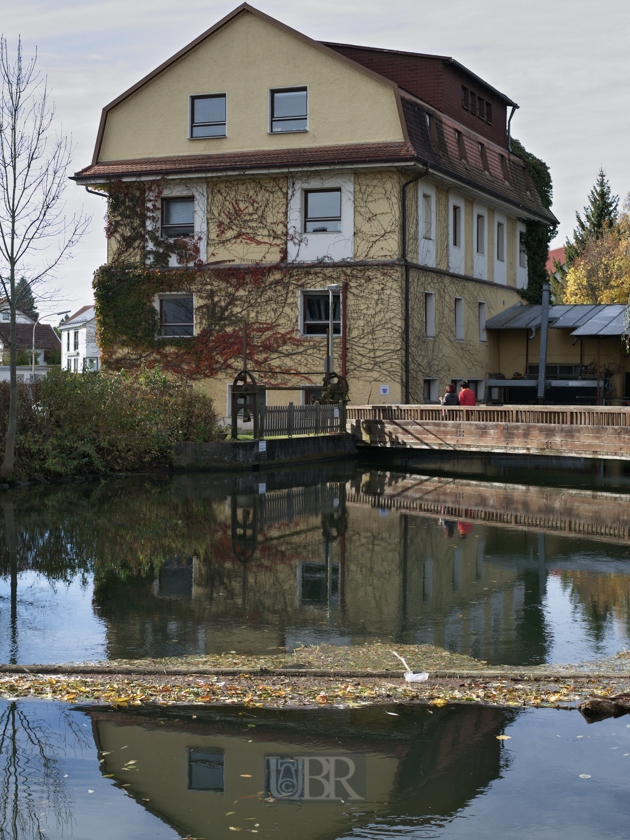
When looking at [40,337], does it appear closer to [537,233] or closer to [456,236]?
[537,233]

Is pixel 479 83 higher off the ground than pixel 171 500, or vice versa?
pixel 479 83

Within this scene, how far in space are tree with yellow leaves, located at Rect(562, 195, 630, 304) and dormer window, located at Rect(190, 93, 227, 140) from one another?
3197 cm

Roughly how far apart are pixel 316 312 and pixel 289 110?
6864 millimetres

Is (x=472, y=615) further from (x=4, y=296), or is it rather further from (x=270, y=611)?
(x=4, y=296)

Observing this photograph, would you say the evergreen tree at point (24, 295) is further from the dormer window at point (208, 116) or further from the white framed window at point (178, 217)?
the dormer window at point (208, 116)

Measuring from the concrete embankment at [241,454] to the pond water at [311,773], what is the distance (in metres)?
16.9

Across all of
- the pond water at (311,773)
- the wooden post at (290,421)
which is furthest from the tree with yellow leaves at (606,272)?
the pond water at (311,773)

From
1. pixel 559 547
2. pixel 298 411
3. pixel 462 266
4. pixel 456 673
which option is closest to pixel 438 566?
pixel 559 547

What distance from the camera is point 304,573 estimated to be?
1095 centimetres

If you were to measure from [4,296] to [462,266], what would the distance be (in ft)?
67.4

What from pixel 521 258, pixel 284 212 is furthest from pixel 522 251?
pixel 284 212

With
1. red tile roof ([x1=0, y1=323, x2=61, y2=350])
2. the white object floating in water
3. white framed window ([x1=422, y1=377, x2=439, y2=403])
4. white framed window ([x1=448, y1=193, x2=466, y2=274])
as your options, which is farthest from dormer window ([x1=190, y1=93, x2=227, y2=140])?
red tile roof ([x1=0, y1=323, x2=61, y2=350])

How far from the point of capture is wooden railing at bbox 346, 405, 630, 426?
23.0 metres

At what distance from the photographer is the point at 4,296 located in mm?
20250
